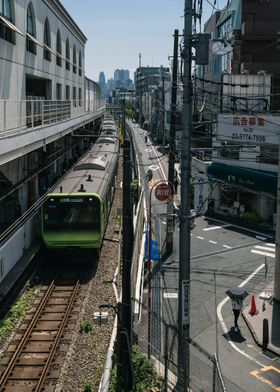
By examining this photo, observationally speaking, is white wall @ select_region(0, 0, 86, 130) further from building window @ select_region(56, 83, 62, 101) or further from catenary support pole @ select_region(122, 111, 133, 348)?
catenary support pole @ select_region(122, 111, 133, 348)

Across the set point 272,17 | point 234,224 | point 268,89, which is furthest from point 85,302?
point 272,17

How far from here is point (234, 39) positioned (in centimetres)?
3300

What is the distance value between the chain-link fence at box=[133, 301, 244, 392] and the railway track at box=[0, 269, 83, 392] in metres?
1.85

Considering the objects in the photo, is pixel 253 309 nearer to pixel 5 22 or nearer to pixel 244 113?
pixel 5 22

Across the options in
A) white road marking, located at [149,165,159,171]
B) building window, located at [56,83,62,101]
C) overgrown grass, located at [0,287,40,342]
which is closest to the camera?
overgrown grass, located at [0,287,40,342]

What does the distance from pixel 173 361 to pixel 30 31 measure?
15.7 metres

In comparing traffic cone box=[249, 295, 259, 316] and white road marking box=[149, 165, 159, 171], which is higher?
white road marking box=[149, 165, 159, 171]

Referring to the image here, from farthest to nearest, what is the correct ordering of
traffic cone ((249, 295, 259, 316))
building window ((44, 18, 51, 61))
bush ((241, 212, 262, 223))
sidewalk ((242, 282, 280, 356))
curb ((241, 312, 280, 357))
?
bush ((241, 212, 262, 223)) → building window ((44, 18, 51, 61)) → traffic cone ((249, 295, 259, 316)) → sidewalk ((242, 282, 280, 356)) → curb ((241, 312, 280, 357))

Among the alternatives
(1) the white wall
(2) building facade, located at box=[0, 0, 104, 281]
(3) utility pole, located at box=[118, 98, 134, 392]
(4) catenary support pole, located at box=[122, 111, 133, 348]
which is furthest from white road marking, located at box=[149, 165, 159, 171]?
(4) catenary support pole, located at box=[122, 111, 133, 348]

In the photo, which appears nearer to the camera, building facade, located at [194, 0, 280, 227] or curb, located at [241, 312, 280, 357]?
curb, located at [241, 312, 280, 357]

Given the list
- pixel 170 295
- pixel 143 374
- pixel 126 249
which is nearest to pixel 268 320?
pixel 170 295

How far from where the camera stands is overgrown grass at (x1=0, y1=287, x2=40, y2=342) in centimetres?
1219

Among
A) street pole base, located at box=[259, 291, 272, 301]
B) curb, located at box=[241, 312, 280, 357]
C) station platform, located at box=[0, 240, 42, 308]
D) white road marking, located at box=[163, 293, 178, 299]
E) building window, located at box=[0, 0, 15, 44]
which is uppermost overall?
building window, located at box=[0, 0, 15, 44]

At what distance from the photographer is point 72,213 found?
16.6 m
